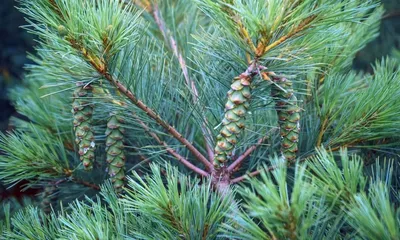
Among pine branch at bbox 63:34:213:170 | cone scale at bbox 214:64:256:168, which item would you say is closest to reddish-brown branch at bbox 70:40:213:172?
pine branch at bbox 63:34:213:170

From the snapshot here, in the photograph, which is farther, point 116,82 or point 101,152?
point 101,152

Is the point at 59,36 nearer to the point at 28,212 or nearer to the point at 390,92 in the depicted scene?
the point at 28,212

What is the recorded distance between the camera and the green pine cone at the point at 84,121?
821 mm

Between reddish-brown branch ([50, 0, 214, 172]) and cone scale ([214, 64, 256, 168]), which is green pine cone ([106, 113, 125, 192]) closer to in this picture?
reddish-brown branch ([50, 0, 214, 172])

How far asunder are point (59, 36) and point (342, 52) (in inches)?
18.3

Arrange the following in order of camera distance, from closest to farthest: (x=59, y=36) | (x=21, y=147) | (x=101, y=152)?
(x=59, y=36), (x=21, y=147), (x=101, y=152)

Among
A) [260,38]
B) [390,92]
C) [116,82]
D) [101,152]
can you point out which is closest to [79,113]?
[116,82]

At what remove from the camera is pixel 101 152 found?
3.27ft

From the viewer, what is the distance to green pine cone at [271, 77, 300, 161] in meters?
0.77

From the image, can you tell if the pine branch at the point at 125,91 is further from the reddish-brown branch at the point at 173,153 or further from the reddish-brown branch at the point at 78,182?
the reddish-brown branch at the point at 78,182

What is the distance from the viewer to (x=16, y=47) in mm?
2076

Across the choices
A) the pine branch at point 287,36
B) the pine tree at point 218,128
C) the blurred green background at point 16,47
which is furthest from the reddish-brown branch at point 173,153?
the blurred green background at point 16,47

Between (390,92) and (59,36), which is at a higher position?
(59,36)

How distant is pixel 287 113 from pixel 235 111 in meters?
0.08
